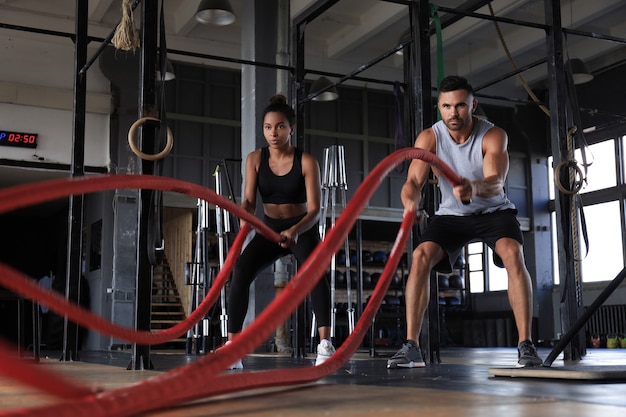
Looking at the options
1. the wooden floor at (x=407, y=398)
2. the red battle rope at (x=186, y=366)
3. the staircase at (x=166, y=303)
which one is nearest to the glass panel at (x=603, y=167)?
the staircase at (x=166, y=303)

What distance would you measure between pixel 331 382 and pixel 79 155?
132 inches

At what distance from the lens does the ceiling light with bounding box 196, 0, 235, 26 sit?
867cm

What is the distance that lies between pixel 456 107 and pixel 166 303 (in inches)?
A: 408

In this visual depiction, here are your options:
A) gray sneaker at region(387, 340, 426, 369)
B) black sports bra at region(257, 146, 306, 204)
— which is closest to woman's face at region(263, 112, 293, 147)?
black sports bra at region(257, 146, 306, 204)

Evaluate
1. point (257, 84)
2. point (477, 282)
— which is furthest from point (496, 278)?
point (257, 84)

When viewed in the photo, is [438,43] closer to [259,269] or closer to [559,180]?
[559,180]

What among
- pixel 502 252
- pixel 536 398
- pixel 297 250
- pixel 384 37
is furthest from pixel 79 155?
pixel 384 37

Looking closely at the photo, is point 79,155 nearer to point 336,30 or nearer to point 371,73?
point 336,30

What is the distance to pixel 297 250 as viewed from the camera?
359 cm

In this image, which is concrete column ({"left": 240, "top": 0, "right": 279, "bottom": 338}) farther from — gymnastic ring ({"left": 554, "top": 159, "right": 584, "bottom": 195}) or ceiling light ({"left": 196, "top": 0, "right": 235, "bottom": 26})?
gymnastic ring ({"left": 554, "top": 159, "right": 584, "bottom": 195})

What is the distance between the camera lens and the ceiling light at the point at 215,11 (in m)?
8.67

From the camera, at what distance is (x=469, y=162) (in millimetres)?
3420

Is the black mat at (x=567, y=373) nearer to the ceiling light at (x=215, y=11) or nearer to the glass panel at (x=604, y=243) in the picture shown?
the ceiling light at (x=215, y=11)

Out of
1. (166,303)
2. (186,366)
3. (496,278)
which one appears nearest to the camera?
(186,366)
